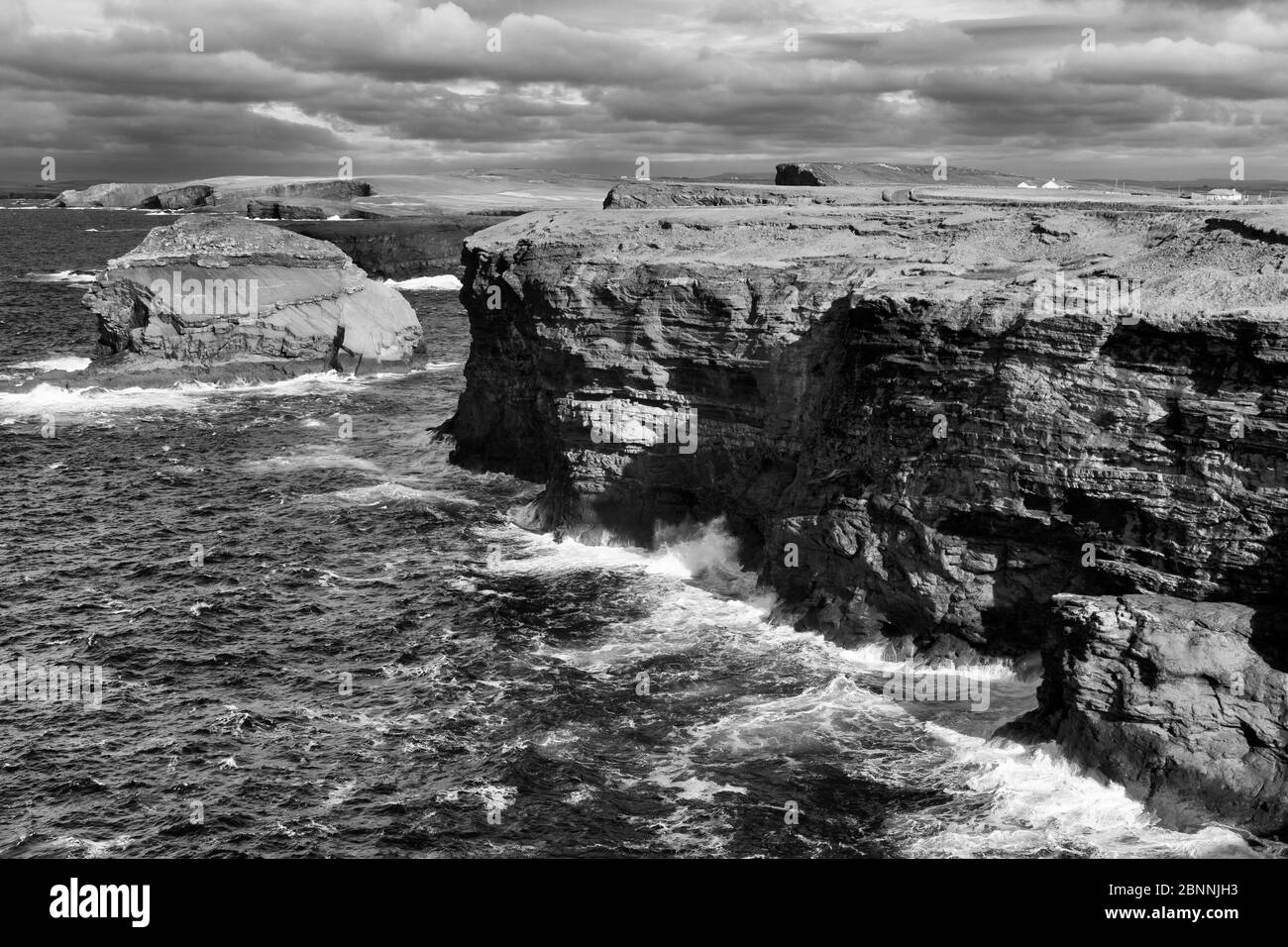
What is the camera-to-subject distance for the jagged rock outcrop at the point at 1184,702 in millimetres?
29484

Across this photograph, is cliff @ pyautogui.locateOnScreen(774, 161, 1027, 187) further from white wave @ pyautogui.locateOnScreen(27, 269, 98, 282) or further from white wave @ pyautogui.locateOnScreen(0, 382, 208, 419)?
white wave @ pyautogui.locateOnScreen(27, 269, 98, 282)

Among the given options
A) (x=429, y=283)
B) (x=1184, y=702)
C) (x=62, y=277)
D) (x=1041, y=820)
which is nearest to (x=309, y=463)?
(x=1041, y=820)

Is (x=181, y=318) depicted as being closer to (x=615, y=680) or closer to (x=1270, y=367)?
(x=615, y=680)

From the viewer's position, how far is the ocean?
2952cm

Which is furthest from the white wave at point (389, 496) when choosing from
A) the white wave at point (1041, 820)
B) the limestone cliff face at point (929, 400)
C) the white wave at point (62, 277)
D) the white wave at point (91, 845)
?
the white wave at point (62, 277)

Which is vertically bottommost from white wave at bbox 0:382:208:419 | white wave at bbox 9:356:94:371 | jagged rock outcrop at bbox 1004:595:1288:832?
jagged rock outcrop at bbox 1004:595:1288:832

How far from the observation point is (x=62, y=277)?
14412 centimetres

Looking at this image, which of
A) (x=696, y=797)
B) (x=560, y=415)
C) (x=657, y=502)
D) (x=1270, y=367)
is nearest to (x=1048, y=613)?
Result: (x=1270, y=367)

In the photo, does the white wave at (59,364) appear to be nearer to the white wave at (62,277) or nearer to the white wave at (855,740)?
the white wave at (855,740)

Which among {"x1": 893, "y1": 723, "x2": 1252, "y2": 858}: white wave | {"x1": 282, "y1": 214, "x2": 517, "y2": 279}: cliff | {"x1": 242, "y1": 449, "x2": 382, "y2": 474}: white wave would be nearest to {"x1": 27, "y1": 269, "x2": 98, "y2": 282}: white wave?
{"x1": 282, "y1": 214, "x2": 517, "y2": 279}: cliff

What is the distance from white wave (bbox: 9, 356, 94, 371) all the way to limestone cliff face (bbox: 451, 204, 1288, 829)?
43.8 metres

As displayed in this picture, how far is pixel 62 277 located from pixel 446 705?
428 feet

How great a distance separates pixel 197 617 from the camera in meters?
42.8

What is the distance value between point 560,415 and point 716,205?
18.1 metres
